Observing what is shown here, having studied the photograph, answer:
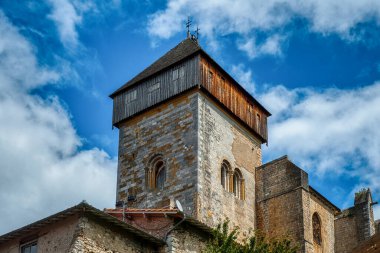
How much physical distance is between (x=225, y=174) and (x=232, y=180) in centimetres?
47

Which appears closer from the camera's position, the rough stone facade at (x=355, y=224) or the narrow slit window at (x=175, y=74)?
the narrow slit window at (x=175, y=74)

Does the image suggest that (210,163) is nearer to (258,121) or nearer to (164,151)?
(164,151)

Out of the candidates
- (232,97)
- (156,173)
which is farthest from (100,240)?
(232,97)

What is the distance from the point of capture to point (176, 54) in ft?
106

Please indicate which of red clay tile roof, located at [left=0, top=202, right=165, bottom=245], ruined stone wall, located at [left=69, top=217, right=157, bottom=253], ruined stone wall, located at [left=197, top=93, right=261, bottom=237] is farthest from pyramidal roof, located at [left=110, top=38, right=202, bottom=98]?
ruined stone wall, located at [left=69, top=217, right=157, bottom=253]

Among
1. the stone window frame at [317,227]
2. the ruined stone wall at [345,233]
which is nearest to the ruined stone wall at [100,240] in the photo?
the stone window frame at [317,227]

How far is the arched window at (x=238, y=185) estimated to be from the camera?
30334mm

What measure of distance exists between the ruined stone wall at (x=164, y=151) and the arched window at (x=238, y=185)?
2835mm

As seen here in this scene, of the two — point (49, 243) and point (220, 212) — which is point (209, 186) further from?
point (49, 243)

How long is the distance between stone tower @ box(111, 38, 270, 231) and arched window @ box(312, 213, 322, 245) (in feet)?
9.23

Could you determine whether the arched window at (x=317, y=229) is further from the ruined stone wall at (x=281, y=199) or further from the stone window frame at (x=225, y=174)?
the stone window frame at (x=225, y=174)

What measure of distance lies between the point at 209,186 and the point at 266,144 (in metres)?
6.05

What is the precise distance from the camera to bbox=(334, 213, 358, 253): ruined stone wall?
32.5m

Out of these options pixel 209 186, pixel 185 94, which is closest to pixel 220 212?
pixel 209 186
